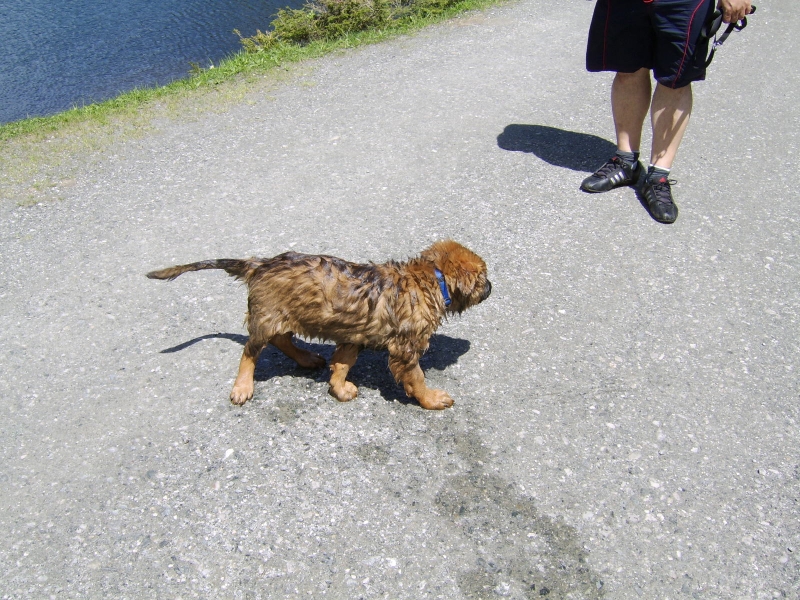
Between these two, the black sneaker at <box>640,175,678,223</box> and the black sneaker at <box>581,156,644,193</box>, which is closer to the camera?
the black sneaker at <box>640,175,678,223</box>

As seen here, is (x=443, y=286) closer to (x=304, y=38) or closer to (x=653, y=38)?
(x=653, y=38)

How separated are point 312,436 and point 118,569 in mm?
1180

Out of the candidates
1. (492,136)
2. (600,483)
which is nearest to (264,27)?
(492,136)

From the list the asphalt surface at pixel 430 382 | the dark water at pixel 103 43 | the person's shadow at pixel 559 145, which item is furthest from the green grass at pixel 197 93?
the person's shadow at pixel 559 145

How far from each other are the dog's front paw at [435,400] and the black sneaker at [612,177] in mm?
3106

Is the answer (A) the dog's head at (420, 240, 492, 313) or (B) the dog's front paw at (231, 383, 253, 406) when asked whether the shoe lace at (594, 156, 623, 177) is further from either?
(B) the dog's front paw at (231, 383, 253, 406)

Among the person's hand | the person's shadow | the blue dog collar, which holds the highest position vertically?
the person's hand

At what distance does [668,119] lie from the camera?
596 cm

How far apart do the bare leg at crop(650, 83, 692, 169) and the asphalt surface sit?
0.48 meters

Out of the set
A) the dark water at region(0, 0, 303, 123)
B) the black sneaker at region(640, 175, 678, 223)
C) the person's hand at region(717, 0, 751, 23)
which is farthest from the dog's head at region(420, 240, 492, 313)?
the dark water at region(0, 0, 303, 123)

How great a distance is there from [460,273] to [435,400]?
77cm

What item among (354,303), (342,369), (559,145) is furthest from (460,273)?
(559,145)

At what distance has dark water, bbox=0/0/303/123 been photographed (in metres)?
9.56

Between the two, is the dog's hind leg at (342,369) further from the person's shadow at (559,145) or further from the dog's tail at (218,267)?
the person's shadow at (559,145)
